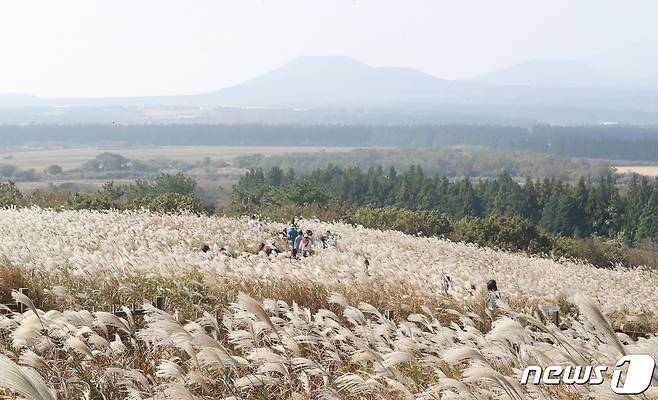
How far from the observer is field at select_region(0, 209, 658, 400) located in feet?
15.6

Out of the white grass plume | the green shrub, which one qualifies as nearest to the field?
the white grass plume

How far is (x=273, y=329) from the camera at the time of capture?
5285 millimetres

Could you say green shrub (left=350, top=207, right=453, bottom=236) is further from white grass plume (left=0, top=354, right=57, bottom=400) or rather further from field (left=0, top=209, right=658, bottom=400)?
white grass plume (left=0, top=354, right=57, bottom=400)

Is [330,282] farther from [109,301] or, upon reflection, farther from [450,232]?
[450,232]

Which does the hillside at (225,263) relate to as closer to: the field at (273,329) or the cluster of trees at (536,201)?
the field at (273,329)

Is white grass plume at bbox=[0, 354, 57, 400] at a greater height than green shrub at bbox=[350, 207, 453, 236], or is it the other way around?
white grass plume at bbox=[0, 354, 57, 400]

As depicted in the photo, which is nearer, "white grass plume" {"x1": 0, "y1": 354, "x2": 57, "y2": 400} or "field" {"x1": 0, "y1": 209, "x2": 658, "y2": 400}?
"white grass plume" {"x1": 0, "y1": 354, "x2": 57, "y2": 400}

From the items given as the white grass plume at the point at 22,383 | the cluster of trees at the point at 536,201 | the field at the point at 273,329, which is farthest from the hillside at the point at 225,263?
the cluster of trees at the point at 536,201

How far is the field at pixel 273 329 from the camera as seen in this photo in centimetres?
475

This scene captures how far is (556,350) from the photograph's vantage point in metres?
4.79

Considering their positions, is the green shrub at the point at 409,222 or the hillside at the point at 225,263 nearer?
the hillside at the point at 225,263

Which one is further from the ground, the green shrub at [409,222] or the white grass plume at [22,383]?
the white grass plume at [22,383]

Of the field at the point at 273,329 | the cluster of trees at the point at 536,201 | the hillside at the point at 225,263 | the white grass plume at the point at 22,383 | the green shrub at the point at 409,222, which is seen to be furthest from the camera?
the cluster of trees at the point at 536,201

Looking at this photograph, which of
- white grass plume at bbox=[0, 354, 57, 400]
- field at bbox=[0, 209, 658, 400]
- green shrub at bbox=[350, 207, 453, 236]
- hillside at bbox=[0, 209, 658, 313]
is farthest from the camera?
green shrub at bbox=[350, 207, 453, 236]
